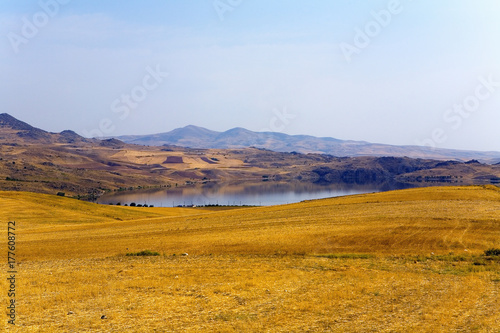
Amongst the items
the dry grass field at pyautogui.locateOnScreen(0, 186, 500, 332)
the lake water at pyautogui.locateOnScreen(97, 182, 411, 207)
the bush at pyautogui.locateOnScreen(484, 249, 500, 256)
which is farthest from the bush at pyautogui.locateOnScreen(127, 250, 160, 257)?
the lake water at pyautogui.locateOnScreen(97, 182, 411, 207)

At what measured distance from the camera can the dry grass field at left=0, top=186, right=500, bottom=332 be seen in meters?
12.9

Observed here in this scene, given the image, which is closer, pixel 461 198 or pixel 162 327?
pixel 162 327

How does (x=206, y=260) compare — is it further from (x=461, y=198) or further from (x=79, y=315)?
(x=461, y=198)

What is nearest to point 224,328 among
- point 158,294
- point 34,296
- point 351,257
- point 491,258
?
point 158,294

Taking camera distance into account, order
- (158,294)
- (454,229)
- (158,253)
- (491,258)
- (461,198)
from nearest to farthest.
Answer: (158,294)
(491,258)
(158,253)
(454,229)
(461,198)

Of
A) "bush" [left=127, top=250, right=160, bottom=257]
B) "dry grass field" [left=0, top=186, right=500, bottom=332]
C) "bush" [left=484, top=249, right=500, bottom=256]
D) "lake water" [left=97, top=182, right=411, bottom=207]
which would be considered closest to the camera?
"dry grass field" [left=0, top=186, right=500, bottom=332]

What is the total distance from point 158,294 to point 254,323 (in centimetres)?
496

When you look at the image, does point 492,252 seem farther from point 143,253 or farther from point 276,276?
point 143,253

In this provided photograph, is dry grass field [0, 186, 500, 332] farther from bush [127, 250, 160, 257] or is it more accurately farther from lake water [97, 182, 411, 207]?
lake water [97, 182, 411, 207]

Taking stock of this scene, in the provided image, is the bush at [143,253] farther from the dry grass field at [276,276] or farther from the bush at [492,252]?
the bush at [492,252]

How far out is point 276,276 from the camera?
1827 centimetres

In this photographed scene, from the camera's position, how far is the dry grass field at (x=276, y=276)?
12.9m

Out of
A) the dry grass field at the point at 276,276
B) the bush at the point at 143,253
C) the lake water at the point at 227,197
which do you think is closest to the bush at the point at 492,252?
the dry grass field at the point at 276,276

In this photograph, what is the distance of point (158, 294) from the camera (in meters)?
16.0
